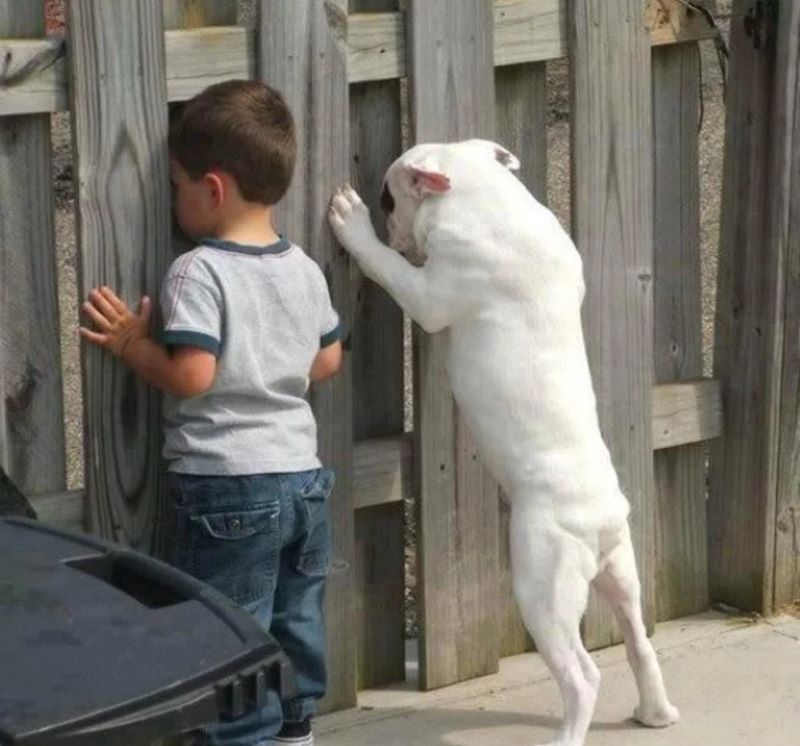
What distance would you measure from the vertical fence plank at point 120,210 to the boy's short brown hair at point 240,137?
0.07 m

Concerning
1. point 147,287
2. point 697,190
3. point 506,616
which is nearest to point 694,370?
point 697,190

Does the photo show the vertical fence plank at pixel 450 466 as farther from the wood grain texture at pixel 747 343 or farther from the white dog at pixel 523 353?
the wood grain texture at pixel 747 343

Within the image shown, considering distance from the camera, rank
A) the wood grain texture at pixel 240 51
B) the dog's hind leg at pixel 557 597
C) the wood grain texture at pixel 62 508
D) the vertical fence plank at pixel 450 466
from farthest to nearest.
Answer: the vertical fence plank at pixel 450 466, the dog's hind leg at pixel 557 597, the wood grain texture at pixel 62 508, the wood grain texture at pixel 240 51

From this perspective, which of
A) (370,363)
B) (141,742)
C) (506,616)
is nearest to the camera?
(141,742)

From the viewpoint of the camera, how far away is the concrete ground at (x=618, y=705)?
14.6 feet

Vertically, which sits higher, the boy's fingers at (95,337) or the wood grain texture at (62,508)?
the boy's fingers at (95,337)

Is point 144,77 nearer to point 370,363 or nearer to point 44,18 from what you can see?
point 44,18

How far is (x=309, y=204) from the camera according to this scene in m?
4.25

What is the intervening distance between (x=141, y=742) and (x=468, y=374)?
6.07 ft

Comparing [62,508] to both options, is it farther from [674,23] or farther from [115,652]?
[674,23]

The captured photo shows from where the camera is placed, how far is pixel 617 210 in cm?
472

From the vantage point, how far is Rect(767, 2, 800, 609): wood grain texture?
486cm

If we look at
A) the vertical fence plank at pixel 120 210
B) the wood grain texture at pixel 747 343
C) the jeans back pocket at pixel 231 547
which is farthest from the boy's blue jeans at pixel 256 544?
the wood grain texture at pixel 747 343

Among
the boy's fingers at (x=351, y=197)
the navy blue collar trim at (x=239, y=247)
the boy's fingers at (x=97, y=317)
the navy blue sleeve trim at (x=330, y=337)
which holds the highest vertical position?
the boy's fingers at (x=351, y=197)
